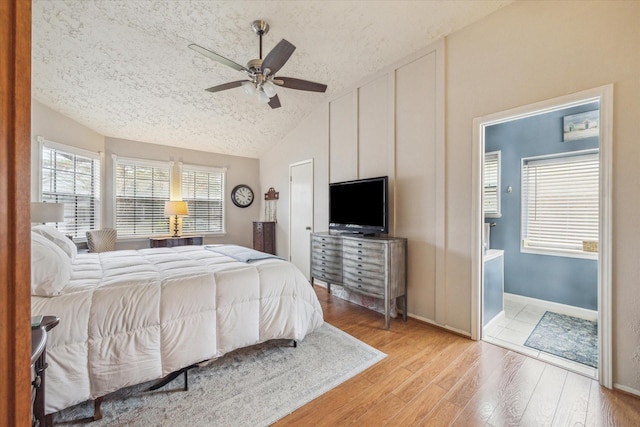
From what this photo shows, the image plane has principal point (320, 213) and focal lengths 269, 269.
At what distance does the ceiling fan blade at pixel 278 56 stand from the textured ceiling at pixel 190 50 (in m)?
0.72

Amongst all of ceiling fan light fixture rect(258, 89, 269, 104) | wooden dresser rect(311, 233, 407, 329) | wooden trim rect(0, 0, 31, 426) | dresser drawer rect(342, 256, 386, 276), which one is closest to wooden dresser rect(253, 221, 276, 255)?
wooden dresser rect(311, 233, 407, 329)

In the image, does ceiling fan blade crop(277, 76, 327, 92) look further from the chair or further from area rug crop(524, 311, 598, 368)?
the chair

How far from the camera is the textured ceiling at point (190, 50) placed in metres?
2.55

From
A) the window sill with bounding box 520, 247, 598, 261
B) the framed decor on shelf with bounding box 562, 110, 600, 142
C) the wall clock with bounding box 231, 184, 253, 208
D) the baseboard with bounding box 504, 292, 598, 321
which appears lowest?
the baseboard with bounding box 504, 292, 598, 321

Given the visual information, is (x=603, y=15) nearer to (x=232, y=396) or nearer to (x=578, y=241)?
(x=578, y=241)

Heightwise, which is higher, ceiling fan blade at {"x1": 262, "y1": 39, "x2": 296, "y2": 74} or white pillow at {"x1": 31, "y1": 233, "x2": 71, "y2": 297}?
ceiling fan blade at {"x1": 262, "y1": 39, "x2": 296, "y2": 74}

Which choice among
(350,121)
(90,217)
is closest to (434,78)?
(350,121)

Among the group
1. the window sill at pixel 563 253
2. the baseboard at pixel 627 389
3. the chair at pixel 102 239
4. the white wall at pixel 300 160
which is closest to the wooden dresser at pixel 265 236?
the white wall at pixel 300 160

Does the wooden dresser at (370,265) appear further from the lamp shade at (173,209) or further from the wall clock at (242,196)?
the wall clock at (242,196)

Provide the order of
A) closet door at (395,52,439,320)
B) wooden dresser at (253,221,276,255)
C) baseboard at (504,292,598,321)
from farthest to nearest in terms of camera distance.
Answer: wooden dresser at (253,221,276,255)
baseboard at (504,292,598,321)
closet door at (395,52,439,320)

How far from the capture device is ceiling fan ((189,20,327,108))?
2.14 metres

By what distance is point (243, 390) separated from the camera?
1886 mm

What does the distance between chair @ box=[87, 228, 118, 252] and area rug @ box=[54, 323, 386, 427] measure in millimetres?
3064

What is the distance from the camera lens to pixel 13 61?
0.57 meters
